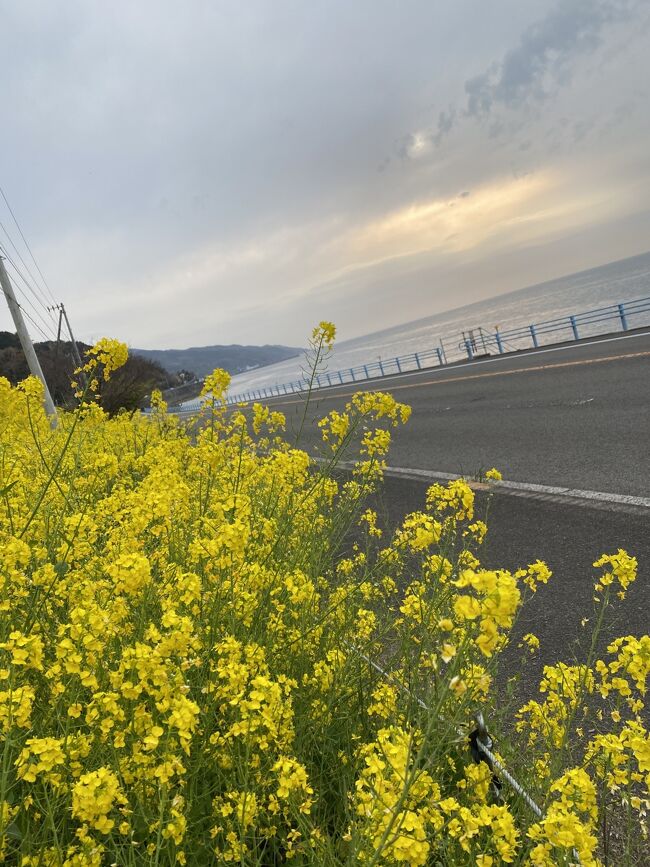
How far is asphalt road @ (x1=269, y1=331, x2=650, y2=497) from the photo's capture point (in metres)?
6.23

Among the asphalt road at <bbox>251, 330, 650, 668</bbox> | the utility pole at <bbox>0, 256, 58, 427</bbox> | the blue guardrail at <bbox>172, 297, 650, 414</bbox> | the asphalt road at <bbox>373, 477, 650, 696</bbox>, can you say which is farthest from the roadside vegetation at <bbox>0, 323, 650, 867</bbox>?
the utility pole at <bbox>0, 256, 58, 427</bbox>

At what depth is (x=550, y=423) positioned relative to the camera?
28.0 feet

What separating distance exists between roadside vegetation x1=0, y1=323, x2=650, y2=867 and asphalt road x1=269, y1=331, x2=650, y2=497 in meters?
1.53

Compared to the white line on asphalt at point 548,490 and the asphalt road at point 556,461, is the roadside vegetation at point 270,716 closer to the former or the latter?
the asphalt road at point 556,461

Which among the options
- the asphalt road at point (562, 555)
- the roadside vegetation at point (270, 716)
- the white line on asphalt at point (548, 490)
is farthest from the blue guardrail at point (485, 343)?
the asphalt road at point (562, 555)

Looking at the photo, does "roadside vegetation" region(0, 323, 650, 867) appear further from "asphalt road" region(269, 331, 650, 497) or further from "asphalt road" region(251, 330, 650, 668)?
"asphalt road" region(269, 331, 650, 497)

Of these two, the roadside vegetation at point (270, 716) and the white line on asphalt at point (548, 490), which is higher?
the roadside vegetation at point (270, 716)

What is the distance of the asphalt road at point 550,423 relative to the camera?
623cm

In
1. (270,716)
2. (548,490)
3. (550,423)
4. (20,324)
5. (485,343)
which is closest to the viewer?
(270,716)

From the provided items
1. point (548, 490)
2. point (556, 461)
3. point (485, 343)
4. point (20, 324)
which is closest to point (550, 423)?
point (556, 461)

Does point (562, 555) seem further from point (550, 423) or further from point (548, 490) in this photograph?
point (550, 423)

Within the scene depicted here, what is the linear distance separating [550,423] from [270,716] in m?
7.86

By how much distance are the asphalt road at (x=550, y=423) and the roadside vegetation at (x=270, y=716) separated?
1535mm

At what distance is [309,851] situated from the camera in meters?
1.57
